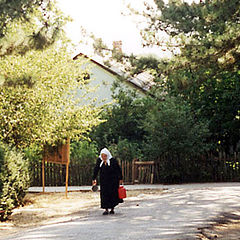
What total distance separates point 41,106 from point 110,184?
509 cm

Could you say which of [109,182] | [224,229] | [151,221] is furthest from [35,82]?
[224,229]

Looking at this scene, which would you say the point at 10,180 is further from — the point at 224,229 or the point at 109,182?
the point at 224,229

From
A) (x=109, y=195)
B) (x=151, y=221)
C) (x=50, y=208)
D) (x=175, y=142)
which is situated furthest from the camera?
(x=175, y=142)

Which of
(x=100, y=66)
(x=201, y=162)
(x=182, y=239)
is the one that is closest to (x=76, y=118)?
(x=201, y=162)

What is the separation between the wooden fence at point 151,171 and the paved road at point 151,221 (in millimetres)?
6656

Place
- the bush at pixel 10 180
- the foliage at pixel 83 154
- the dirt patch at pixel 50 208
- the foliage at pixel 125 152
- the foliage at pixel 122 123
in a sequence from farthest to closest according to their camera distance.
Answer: the foliage at pixel 122 123
the foliage at pixel 125 152
the foliage at pixel 83 154
the bush at pixel 10 180
the dirt patch at pixel 50 208

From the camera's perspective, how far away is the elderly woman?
12.0 m

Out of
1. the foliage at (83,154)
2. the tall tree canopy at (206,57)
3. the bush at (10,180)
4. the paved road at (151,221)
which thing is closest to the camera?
the paved road at (151,221)

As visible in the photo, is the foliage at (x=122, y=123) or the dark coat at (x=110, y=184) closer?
the dark coat at (x=110, y=184)

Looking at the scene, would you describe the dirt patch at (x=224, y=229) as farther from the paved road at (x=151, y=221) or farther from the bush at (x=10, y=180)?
the bush at (x=10, y=180)

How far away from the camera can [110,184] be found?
39.6 ft

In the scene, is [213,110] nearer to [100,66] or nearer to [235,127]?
[235,127]

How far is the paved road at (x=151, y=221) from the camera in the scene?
8.91 m

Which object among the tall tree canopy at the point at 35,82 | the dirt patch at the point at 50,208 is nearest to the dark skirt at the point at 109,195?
the dirt patch at the point at 50,208
